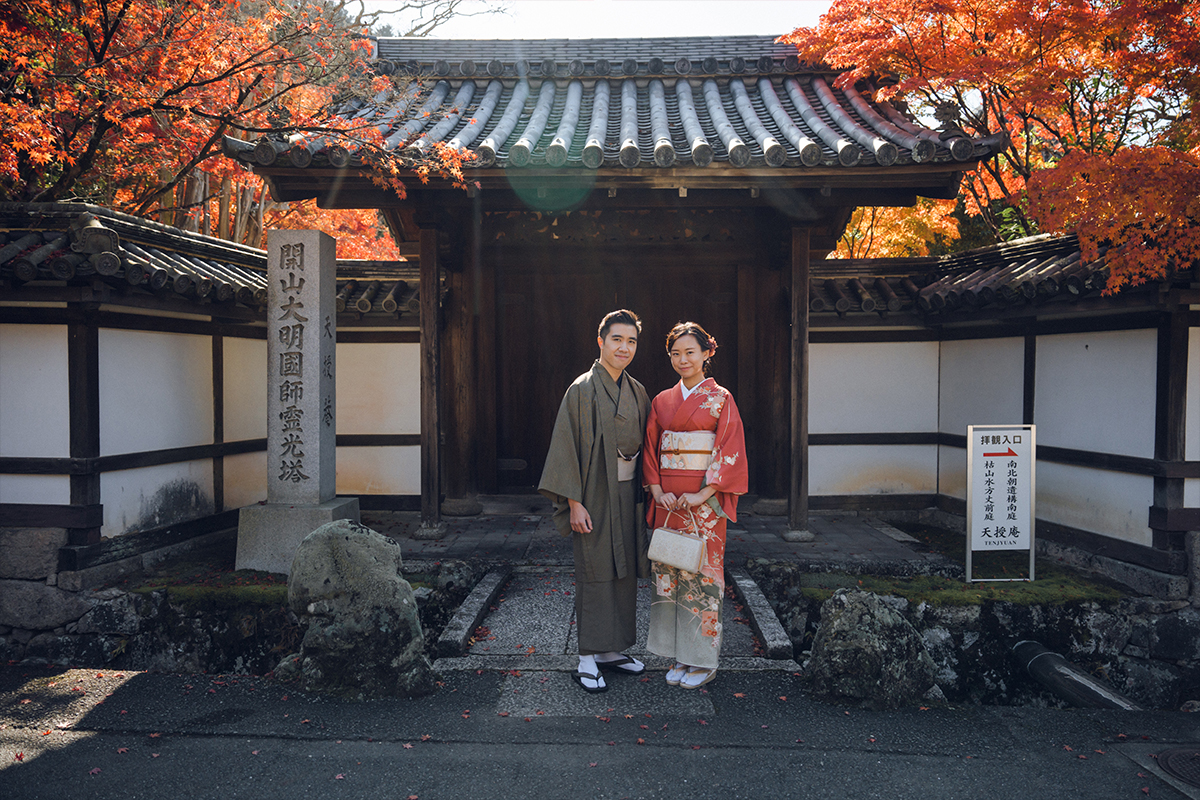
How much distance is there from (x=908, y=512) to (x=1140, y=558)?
8.87 ft

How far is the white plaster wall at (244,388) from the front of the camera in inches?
313

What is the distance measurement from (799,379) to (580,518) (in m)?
3.65

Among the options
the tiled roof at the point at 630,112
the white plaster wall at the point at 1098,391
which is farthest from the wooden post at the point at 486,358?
the white plaster wall at the point at 1098,391

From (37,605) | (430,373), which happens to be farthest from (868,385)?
(37,605)

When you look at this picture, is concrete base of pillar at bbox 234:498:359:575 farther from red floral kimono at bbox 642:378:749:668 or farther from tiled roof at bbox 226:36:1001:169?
red floral kimono at bbox 642:378:749:668

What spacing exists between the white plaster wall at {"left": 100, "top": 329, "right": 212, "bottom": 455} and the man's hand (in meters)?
4.70

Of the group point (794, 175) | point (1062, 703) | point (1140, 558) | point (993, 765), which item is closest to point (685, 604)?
point (993, 765)

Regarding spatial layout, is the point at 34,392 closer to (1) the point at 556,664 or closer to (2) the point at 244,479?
(2) the point at 244,479

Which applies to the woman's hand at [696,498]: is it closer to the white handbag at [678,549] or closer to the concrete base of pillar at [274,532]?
the white handbag at [678,549]

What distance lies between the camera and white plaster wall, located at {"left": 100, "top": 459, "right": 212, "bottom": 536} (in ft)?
21.1

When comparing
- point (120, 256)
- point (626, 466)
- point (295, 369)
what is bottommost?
point (626, 466)

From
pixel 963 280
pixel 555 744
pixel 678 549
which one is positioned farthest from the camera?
pixel 963 280

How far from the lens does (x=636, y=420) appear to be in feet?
15.1

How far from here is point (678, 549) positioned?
14.5 feet
